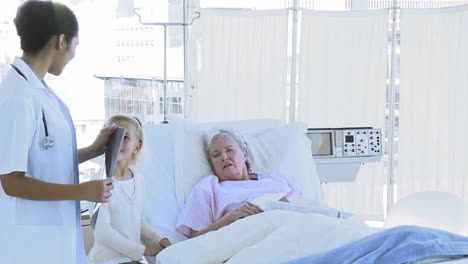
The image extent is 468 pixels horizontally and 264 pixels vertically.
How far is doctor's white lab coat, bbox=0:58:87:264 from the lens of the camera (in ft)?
5.02

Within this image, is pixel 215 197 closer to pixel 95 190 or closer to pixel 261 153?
pixel 261 153

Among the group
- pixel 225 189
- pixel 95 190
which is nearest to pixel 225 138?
pixel 225 189

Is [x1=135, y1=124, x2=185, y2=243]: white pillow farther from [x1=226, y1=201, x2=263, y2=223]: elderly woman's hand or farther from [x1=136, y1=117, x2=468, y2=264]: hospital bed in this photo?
[x1=226, y1=201, x2=263, y2=223]: elderly woman's hand

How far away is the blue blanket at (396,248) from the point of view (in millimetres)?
1609

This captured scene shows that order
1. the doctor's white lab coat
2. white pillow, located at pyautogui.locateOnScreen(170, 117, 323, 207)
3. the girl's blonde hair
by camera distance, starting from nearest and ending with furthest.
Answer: the doctor's white lab coat → the girl's blonde hair → white pillow, located at pyautogui.locateOnScreen(170, 117, 323, 207)

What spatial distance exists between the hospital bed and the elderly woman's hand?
0.05 metres

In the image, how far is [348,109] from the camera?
4109 millimetres

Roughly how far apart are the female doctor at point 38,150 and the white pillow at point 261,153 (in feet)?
3.20

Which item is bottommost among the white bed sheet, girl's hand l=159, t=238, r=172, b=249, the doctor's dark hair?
girl's hand l=159, t=238, r=172, b=249

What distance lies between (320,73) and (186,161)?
166 centimetres

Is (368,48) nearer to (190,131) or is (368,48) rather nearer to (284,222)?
(190,131)

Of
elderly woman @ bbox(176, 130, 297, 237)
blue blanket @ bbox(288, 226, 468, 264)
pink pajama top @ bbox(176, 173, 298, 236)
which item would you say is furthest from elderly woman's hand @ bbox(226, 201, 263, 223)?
blue blanket @ bbox(288, 226, 468, 264)

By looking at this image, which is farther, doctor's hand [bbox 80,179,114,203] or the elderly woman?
the elderly woman

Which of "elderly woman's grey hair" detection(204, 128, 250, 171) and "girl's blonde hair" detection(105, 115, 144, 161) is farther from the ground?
"girl's blonde hair" detection(105, 115, 144, 161)
